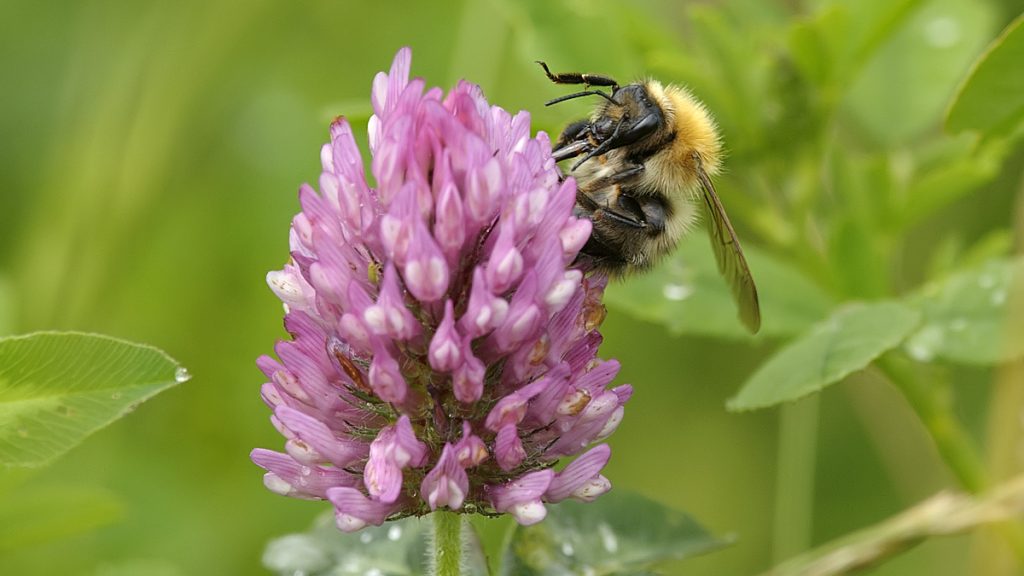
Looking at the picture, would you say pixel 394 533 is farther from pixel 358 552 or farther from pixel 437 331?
pixel 437 331

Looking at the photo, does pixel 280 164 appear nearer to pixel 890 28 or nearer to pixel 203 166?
pixel 203 166

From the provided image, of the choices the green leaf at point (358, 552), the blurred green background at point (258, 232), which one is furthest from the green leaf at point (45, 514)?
the blurred green background at point (258, 232)

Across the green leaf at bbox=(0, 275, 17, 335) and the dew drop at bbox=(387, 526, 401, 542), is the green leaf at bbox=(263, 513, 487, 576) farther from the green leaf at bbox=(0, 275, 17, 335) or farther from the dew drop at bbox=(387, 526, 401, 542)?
the green leaf at bbox=(0, 275, 17, 335)

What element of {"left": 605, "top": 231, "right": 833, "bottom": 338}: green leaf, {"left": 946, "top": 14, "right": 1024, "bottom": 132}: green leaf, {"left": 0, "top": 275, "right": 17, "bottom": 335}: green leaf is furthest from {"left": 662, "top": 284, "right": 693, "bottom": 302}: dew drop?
{"left": 0, "top": 275, "right": 17, "bottom": 335}: green leaf

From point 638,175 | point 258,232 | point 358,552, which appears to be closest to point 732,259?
point 638,175

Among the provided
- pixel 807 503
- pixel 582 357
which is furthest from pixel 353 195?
pixel 807 503
